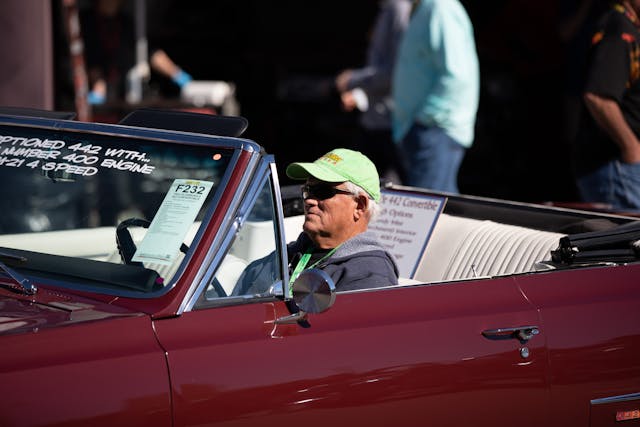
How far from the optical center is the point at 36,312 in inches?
116

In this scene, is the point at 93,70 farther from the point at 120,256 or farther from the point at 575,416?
the point at 575,416

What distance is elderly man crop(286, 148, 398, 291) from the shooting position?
3.69 meters

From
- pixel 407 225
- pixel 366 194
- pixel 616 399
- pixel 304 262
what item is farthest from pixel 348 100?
pixel 616 399

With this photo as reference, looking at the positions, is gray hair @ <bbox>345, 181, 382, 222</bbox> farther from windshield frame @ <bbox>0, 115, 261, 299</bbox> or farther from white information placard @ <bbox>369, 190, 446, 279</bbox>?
white information placard @ <bbox>369, 190, 446, 279</bbox>

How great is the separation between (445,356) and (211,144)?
37.5 inches

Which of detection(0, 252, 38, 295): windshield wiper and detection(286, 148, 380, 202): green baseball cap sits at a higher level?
detection(286, 148, 380, 202): green baseball cap

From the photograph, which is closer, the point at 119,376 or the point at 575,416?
the point at 119,376

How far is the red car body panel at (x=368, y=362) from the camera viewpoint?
289cm

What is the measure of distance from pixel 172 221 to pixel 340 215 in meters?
0.79

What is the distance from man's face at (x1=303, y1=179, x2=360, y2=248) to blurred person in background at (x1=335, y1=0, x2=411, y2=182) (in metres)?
3.73

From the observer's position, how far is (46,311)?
2955mm

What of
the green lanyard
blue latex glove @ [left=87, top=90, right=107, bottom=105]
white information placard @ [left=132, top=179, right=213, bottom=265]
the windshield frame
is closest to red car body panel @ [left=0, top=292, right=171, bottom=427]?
the windshield frame

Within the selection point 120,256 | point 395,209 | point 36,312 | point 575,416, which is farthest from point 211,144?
point 395,209

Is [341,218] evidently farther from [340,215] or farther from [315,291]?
[315,291]
